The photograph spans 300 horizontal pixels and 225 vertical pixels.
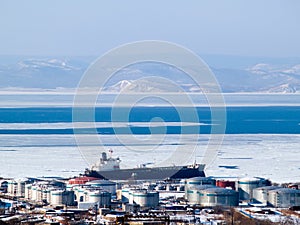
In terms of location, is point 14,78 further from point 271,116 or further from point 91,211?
point 91,211

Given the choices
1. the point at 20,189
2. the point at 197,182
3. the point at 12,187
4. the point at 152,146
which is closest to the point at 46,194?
the point at 20,189

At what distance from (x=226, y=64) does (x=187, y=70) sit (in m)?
47.0

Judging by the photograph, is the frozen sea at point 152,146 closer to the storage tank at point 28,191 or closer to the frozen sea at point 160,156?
the frozen sea at point 160,156

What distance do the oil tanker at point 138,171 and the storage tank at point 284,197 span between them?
10.8 feet

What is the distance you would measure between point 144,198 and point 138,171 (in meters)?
3.51

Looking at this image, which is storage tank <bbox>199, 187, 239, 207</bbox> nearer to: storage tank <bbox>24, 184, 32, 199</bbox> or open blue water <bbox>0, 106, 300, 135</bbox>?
storage tank <bbox>24, 184, 32, 199</bbox>

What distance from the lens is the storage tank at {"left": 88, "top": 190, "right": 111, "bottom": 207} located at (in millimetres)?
15664

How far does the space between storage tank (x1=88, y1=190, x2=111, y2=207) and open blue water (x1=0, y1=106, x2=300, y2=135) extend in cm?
1277

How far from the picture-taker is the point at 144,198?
1559 cm

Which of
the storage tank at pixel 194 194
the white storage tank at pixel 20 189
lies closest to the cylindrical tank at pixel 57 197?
the white storage tank at pixel 20 189

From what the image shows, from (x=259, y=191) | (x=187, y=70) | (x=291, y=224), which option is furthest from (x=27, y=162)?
(x=187, y=70)

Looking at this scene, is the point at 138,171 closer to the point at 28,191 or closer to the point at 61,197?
the point at 28,191

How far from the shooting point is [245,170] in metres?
19.1

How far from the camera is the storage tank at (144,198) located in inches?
610
